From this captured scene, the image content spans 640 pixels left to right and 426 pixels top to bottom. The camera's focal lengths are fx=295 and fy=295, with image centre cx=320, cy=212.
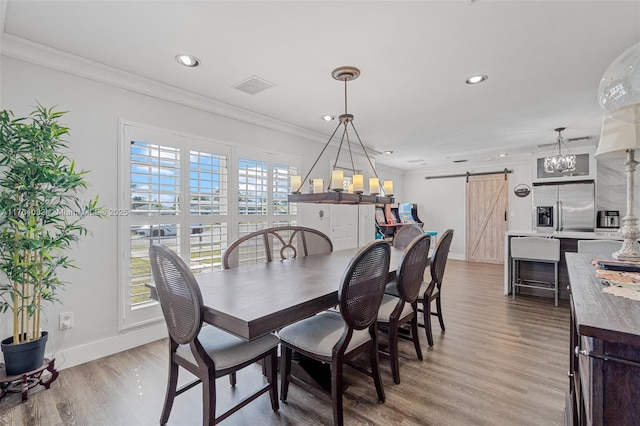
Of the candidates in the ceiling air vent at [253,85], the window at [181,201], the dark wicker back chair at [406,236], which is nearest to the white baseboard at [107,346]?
the window at [181,201]

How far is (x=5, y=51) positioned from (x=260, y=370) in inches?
120

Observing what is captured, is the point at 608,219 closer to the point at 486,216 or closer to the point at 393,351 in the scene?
the point at 486,216

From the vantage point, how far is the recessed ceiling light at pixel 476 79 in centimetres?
269

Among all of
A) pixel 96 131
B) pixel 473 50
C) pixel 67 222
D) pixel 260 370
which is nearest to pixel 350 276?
pixel 260 370

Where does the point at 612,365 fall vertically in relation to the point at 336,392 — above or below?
above

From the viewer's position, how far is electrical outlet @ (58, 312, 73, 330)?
2.40 metres

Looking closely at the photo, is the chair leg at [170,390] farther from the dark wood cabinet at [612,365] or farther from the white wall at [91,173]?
the dark wood cabinet at [612,365]

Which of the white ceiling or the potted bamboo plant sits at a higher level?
the white ceiling

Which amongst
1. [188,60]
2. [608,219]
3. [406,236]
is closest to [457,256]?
[608,219]

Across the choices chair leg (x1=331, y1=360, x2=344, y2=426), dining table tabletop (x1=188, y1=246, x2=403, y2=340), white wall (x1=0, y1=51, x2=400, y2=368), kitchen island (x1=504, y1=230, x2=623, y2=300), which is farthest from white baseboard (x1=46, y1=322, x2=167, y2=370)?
kitchen island (x1=504, y1=230, x2=623, y2=300)

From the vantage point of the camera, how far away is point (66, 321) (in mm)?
2414

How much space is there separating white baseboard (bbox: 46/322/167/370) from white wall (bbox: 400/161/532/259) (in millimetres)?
7177

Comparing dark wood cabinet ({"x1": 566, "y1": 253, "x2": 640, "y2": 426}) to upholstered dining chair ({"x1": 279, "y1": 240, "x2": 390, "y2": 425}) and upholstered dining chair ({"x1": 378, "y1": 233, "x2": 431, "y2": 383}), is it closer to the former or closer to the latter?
upholstered dining chair ({"x1": 279, "y1": 240, "x2": 390, "y2": 425})

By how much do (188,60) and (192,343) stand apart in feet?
7.15
